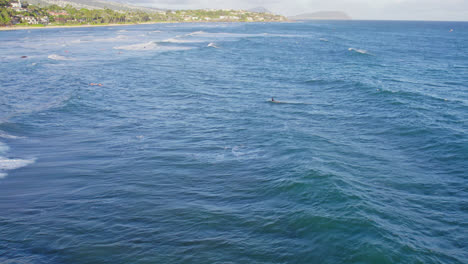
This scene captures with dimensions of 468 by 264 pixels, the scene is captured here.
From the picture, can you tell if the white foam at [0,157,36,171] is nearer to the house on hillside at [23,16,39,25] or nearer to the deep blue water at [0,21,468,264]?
the deep blue water at [0,21,468,264]

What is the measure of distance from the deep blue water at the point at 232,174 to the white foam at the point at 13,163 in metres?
0.10

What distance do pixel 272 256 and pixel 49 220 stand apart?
31.2 ft

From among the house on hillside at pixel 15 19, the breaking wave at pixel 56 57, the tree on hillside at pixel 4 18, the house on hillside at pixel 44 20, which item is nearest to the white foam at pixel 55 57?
the breaking wave at pixel 56 57

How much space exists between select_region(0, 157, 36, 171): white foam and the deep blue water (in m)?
0.10

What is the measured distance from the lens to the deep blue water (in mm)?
13227

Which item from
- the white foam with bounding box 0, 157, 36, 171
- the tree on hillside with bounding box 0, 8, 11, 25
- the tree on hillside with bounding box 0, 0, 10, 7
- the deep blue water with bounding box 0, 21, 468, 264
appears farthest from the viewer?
the tree on hillside with bounding box 0, 0, 10, 7

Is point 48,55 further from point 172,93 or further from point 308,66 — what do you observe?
point 308,66

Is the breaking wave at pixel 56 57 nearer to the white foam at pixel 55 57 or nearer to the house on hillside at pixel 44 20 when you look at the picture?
the white foam at pixel 55 57

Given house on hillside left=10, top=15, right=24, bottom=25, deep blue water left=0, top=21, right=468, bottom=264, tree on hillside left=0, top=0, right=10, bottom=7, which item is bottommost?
deep blue water left=0, top=21, right=468, bottom=264

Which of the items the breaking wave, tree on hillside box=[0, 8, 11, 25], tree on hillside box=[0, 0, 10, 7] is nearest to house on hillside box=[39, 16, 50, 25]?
tree on hillside box=[0, 0, 10, 7]

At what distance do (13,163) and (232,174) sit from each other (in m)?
12.7

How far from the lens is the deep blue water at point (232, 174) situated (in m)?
13.2

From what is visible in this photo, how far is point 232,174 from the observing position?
19.0 meters

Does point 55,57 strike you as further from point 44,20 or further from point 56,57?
point 44,20
